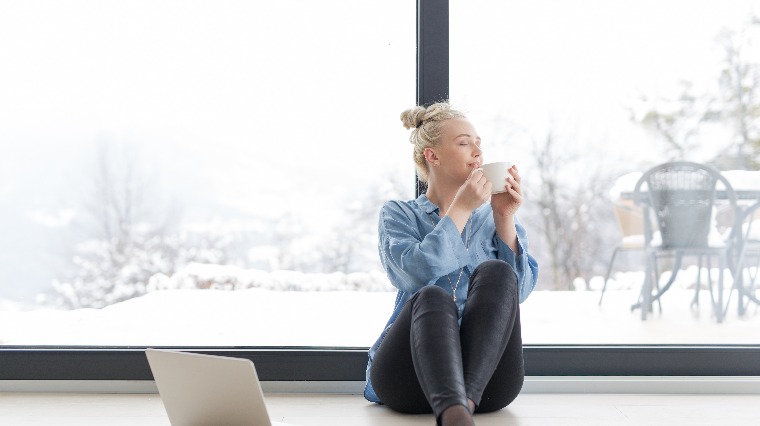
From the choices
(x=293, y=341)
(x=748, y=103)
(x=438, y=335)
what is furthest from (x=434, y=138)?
(x=748, y=103)

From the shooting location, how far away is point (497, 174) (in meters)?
1.96

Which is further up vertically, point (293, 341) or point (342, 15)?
point (342, 15)

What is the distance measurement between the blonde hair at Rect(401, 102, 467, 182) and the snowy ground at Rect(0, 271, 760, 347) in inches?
20.9

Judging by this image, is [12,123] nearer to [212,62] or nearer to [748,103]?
[212,62]

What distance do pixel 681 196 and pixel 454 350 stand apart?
1.21 metres

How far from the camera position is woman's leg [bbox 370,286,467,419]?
1.65 meters

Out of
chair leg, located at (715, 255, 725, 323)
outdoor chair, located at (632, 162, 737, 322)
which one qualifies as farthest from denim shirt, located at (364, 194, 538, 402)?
chair leg, located at (715, 255, 725, 323)

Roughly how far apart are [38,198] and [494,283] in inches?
59.6

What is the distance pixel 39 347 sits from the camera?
256 cm

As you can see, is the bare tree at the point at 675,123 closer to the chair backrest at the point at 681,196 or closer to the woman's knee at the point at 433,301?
the chair backrest at the point at 681,196

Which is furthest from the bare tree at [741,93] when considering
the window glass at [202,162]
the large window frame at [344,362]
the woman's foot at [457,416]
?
the woman's foot at [457,416]

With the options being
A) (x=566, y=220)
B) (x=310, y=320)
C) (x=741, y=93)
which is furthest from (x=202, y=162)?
(x=741, y=93)

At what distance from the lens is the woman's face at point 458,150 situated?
2170 millimetres

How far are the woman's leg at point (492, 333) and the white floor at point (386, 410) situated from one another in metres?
0.12
